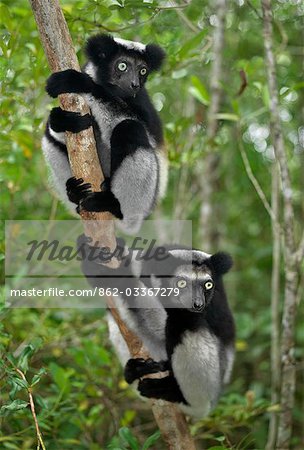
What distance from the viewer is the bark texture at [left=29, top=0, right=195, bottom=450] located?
9.34 ft

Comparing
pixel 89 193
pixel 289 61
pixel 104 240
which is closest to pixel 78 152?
pixel 89 193

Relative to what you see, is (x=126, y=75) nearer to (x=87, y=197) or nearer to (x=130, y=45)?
(x=130, y=45)

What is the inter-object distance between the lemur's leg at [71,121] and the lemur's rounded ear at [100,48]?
2.42 feet

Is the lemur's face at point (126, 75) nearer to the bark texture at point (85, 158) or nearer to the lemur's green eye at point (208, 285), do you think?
the bark texture at point (85, 158)

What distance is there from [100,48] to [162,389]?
221 cm

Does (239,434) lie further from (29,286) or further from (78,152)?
(78,152)

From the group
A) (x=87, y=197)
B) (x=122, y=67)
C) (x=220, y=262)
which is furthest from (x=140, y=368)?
(x=122, y=67)

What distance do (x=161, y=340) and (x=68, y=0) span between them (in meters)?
2.57

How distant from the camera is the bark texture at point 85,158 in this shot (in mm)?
2848

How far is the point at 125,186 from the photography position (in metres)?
3.54

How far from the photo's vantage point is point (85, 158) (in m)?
3.07

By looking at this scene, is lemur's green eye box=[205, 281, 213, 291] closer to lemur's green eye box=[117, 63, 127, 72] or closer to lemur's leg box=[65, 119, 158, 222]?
lemur's leg box=[65, 119, 158, 222]

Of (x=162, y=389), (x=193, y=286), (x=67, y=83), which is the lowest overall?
(x=162, y=389)

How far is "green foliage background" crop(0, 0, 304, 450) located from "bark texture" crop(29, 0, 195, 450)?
0.77 ft
